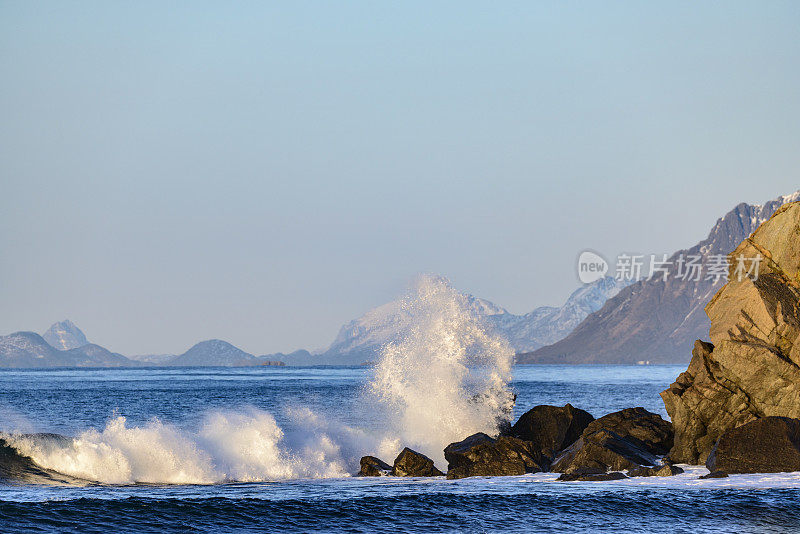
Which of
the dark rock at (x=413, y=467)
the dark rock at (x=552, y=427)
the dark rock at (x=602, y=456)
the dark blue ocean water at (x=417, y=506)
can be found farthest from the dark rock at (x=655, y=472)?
the dark rock at (x=413, y=467)

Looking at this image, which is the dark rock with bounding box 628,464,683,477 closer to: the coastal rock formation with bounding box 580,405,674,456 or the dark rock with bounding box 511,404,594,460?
the coastal rock formation with bounding box 580,405,674,456

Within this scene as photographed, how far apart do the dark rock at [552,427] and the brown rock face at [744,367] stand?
398cm

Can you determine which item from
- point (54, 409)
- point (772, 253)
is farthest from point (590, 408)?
point (54, 409)

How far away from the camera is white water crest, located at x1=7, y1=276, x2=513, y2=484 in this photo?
1256 inches

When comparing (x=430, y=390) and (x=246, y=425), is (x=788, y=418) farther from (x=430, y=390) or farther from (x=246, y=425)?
(x=246, y=425)

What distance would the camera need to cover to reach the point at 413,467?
30.4m

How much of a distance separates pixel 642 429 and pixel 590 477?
23.5ft

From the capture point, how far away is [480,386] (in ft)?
132

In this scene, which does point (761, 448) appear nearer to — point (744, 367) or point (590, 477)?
point (744, 367)

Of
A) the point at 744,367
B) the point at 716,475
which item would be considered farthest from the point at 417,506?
the point at 744,367

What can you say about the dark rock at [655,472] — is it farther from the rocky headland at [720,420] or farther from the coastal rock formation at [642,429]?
the coastal rock formation at [642,429]

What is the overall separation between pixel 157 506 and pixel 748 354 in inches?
858

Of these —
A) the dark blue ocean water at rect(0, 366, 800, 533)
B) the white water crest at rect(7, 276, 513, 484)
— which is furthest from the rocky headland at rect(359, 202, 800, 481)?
the white water crest at rect(7, 276, 513, 484)

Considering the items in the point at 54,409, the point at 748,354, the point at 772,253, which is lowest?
the point at 54,409
